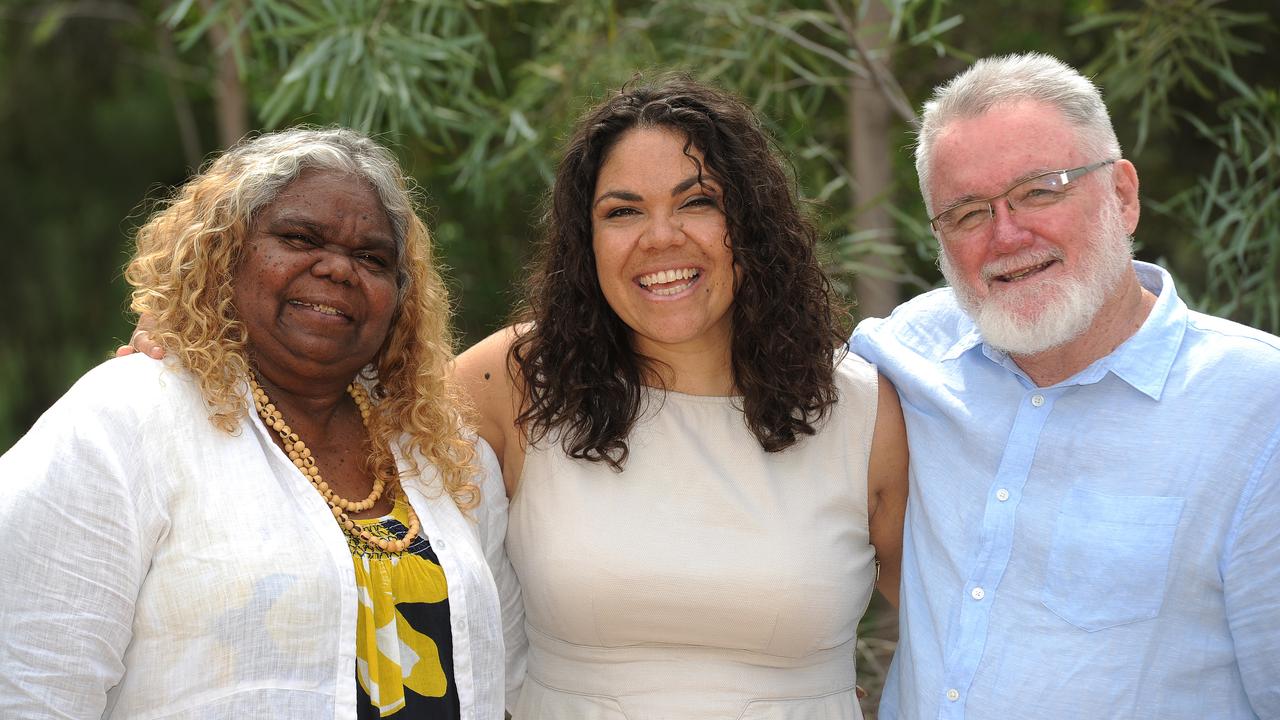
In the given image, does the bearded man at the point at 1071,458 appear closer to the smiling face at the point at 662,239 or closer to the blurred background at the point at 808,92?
the smiling face at the point at 662,239

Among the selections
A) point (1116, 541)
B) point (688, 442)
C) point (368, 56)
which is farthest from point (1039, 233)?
point (368, 56)

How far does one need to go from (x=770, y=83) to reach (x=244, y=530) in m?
2.68

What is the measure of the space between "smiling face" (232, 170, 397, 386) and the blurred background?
1.01 feet

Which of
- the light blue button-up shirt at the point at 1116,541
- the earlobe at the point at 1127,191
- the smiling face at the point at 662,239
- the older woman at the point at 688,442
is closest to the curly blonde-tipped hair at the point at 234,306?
the older woman at the point at 688,442

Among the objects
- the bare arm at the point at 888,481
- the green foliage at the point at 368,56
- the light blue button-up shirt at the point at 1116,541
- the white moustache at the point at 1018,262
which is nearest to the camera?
the light blue button-up shirt at the point at 1116,541

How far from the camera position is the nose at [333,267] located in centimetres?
222

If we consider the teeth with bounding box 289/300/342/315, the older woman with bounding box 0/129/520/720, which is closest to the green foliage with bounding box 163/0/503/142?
the older woman with bounding box 0/129/520/720

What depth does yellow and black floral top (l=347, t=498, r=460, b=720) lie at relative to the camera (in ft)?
7.07

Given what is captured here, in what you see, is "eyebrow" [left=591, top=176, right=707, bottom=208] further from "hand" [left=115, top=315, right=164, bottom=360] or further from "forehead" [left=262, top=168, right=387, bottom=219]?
"hand" [left=115, top=315, right=164, bottom=360]

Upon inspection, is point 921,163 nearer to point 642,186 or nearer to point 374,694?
point 642,186

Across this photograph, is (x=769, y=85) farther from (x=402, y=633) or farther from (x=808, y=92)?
(x=402, y=633)

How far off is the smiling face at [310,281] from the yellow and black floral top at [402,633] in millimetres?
314

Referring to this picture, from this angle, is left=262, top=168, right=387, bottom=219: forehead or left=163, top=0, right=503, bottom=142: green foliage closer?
left=262, top=168, right=387, bottom=219: forehead

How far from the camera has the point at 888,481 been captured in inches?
103
